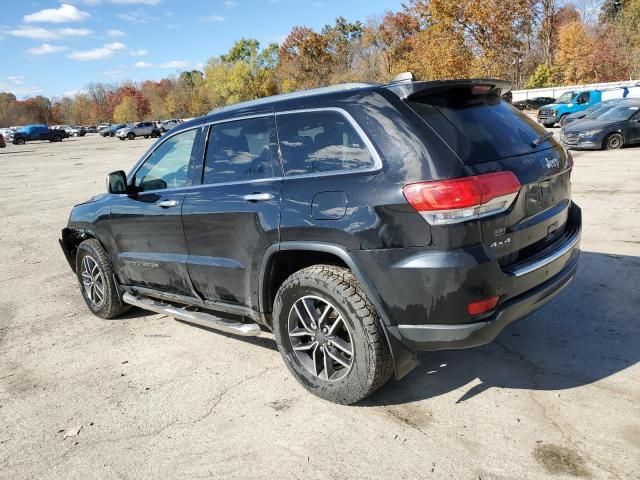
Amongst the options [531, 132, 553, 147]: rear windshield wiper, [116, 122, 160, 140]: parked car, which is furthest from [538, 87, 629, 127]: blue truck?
[116, 122, 160, 140]: parked car

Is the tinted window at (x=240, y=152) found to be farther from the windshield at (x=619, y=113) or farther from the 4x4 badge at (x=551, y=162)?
the windshield at (x=619, y=113)

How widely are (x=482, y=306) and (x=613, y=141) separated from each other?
15.3m

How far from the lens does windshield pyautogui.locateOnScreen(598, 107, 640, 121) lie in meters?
15.5

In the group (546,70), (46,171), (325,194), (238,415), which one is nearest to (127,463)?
(238,415)

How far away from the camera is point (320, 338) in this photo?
3.25 metres

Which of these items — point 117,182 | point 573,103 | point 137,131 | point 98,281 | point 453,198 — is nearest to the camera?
point 453,198

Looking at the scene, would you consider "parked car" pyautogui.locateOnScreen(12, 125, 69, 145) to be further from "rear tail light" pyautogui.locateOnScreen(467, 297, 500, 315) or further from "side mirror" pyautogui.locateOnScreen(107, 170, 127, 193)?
"rear tail light" pyautogui.locateOnScreen(467, 297, 500, 315)

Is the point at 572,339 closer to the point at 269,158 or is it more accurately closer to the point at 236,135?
the point at 269,158

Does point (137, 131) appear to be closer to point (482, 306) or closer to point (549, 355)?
point (549, 355)

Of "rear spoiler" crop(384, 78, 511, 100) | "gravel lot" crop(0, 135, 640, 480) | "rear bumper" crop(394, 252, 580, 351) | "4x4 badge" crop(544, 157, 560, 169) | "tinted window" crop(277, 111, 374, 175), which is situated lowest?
"gravel lot" crop(0, 135, 640, 480)

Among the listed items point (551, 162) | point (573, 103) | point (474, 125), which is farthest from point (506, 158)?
point (573, 103)

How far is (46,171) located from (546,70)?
47.3 meters

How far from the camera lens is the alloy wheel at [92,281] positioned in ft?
16.6

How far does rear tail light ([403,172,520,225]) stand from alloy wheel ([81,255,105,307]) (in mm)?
3472
